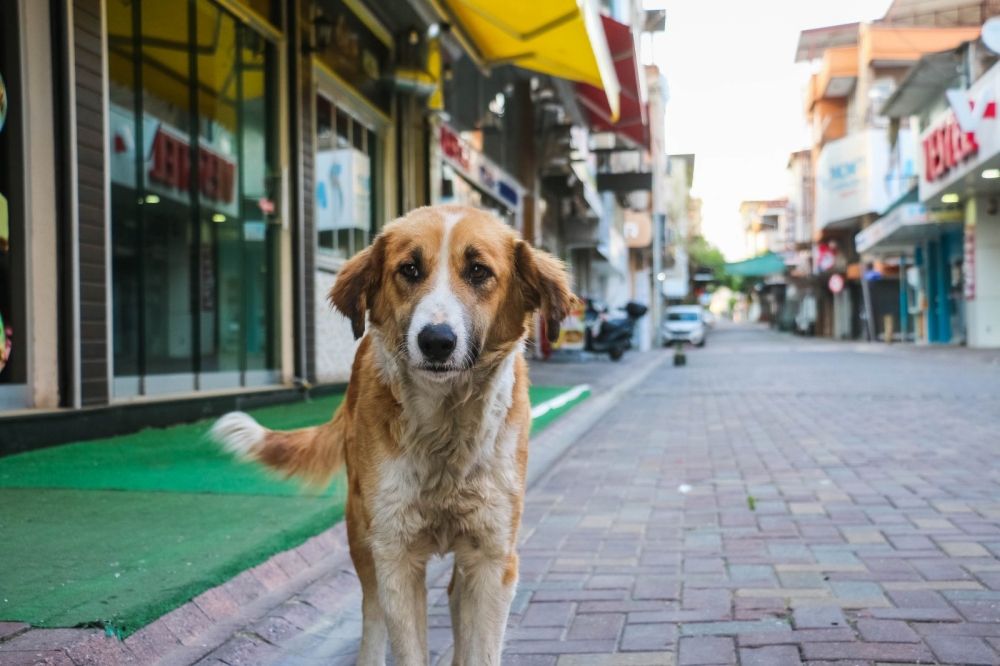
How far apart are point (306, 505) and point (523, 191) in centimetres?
1644

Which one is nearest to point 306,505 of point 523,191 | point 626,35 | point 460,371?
point 460,371

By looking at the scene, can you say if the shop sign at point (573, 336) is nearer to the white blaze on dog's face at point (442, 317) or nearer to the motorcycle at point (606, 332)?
the motorcycle at point (606, 332)

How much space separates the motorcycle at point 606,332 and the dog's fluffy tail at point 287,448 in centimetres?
1977

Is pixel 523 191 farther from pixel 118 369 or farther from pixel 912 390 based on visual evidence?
pixel 118 369

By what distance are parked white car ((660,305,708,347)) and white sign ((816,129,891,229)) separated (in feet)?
34.4

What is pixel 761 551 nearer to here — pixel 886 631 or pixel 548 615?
pixel 886 631

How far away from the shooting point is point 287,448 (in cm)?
340

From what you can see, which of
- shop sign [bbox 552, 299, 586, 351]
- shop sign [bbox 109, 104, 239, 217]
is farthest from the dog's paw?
shop sign [bbox 552, 299, 586, 351]

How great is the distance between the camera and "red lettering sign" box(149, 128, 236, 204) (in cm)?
704

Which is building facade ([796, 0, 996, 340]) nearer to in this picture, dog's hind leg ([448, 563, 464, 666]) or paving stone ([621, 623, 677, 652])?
paving stone ([621, 623, 677, 652])

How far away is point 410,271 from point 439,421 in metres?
0.45

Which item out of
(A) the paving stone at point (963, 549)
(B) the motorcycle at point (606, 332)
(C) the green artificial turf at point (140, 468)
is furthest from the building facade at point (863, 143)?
(C) the green artificial turf at point (140, 468)

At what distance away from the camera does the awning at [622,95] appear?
1298 cm

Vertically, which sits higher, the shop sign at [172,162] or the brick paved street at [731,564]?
the shop sign at [172,162]
